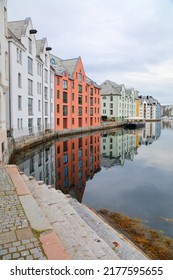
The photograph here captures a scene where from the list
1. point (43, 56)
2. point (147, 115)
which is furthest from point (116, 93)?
point (147, 115)

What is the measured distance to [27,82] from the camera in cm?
2895

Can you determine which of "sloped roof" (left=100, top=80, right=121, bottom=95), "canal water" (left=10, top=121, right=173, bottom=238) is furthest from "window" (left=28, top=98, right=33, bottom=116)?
"sloped roof" (left=100, top=80, right=121, bottom=95)

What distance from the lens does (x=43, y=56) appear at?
117 feet

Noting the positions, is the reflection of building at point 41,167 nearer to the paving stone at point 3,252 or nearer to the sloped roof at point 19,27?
the paving stone at point 3,252

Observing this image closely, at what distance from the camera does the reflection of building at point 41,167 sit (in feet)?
55.2

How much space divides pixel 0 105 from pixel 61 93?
30406 mm

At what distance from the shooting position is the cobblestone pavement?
3.86 m

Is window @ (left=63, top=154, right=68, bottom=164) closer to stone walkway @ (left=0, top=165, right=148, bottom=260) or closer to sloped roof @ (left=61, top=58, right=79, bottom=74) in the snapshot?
stone walkway @ (left=0, top=165, right=148, bottom=260)

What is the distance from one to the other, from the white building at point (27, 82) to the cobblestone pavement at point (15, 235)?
1964cm

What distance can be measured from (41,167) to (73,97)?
3242 cm

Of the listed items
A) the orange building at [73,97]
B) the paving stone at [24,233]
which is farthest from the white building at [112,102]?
the paving stone at [24,233]

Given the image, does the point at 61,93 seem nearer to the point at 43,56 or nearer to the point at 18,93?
the point at 43,56

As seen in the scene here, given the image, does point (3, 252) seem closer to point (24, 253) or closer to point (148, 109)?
point (24, 253)

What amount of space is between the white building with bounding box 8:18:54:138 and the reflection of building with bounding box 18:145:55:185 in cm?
462
